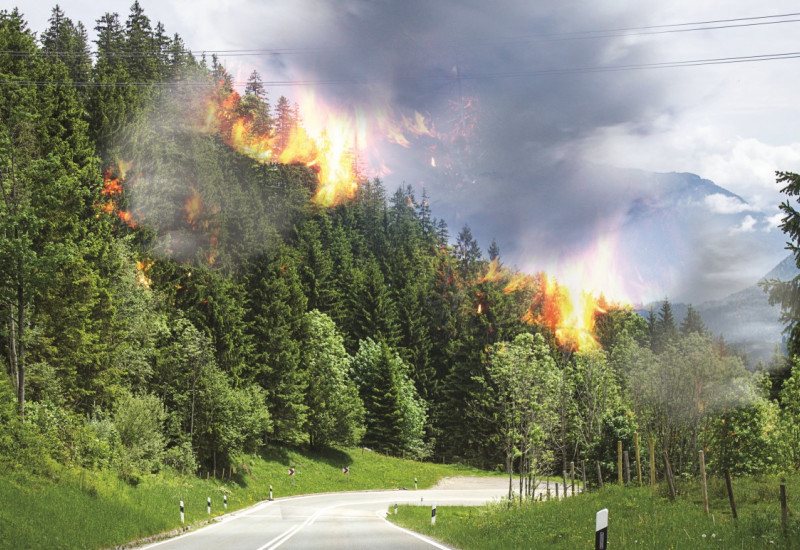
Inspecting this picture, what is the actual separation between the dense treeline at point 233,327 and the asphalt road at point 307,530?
5413mm

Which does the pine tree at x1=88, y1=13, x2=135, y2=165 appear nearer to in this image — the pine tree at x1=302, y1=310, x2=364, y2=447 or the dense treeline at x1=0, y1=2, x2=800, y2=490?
the dense treeline at x1=0, y1=2, x2=800, y2=490

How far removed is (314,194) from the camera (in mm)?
122688

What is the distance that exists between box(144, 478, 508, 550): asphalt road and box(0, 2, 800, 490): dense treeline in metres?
5.41

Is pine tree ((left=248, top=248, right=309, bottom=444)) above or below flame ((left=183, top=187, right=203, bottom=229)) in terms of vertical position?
below

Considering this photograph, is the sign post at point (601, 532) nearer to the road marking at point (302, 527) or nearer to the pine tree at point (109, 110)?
the road marking at point (302, 527)

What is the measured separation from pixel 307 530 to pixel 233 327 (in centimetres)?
3487

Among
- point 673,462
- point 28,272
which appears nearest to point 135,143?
point 28,272

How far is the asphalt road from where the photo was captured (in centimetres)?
1836

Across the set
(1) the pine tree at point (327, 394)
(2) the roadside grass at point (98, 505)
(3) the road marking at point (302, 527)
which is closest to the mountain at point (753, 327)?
(3) the road marking at point (302, 527)

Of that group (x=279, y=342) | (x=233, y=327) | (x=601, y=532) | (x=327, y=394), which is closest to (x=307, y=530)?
(x=601, y=532)

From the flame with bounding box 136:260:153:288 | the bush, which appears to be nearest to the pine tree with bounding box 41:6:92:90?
the flame with bounding box 136:260:153:288

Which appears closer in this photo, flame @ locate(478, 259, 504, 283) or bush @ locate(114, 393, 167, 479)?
bush @ locate(114, 393, 167, 479)

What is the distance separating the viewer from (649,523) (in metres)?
16.6

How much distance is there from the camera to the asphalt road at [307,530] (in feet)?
60.2
